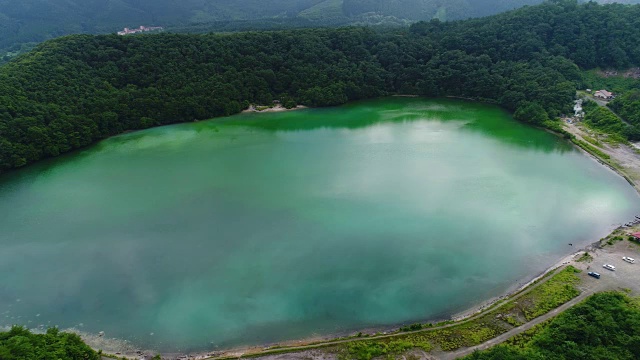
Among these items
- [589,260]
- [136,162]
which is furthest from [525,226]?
[136,162]

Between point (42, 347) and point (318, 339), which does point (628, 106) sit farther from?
point (42, 347)

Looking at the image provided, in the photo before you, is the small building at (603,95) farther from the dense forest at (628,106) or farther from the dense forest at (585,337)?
the dense forest at (585,337)

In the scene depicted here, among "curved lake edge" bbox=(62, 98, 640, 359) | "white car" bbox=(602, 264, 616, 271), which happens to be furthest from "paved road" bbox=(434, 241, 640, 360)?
"curved lake edge" bbox=(62, 98, 640, 359)

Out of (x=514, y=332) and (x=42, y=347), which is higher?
(x=42, y=347)

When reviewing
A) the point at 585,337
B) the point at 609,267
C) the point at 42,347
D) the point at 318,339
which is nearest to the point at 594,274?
the point at 609,267

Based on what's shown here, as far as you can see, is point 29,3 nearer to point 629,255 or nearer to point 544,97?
point 544,97

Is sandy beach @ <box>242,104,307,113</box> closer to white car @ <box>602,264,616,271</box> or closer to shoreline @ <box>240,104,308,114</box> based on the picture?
shoreline @ <box>240,104,308,114</box>

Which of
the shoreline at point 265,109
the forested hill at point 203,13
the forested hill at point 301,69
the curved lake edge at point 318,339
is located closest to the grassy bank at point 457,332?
the curved lake edge at point 318,339
